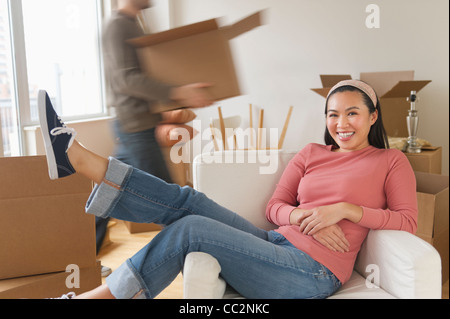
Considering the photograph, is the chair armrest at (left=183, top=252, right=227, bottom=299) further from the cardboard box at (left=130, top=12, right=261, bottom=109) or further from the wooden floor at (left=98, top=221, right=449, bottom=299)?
the wooden floor at (left=98, top=221, right=449, bottom=299)

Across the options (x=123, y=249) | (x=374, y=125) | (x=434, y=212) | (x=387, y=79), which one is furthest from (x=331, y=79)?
(x=123, y=249)

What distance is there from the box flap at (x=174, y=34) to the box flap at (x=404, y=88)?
138cm

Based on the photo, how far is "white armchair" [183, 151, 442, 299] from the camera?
1.00 metres

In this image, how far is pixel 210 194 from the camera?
4.76 ft

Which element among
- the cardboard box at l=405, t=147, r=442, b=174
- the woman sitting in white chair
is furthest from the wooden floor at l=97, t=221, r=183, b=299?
the cardboard box at l=405, t=147, r=442, b=174

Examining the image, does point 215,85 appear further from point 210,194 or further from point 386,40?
point 386,40

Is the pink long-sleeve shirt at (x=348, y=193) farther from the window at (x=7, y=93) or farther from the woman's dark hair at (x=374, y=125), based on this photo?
the window at (x=7, y=93)

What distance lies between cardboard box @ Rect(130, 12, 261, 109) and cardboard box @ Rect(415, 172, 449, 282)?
3.11 ft

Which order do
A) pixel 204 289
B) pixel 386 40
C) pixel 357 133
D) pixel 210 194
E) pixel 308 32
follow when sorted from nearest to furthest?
pixel 204 289 < pixel 357 133 < pixel 210 194 < pixel 386 40 < pixel 308 32

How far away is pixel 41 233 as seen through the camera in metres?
1.40

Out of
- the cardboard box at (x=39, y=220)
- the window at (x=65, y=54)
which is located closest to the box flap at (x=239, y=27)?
the cardboard box at (x=39, y=220)
